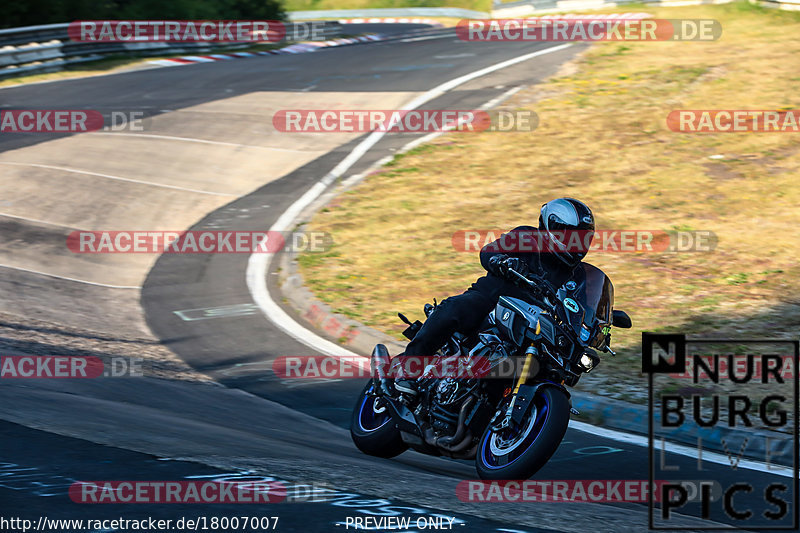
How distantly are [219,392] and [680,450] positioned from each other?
13.3 ft

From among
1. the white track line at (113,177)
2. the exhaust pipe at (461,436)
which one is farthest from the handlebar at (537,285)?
the white track line at (113,177)

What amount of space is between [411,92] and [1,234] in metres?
11.7

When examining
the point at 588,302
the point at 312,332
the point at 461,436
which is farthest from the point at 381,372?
the point at 312,332

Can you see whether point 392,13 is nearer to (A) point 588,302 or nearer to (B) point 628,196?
(B) point 628,196

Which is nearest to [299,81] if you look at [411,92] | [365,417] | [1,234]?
[411,92]

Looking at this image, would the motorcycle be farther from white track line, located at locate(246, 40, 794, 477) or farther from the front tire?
white track line, located at locate(246, 40, 794, 477)

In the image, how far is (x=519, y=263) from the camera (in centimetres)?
630

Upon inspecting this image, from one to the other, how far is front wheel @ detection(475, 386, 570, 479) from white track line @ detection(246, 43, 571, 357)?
13.5 feet

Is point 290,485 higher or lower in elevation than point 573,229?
lower

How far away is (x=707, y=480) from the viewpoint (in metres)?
6.77

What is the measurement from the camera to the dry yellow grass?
37.8 feet

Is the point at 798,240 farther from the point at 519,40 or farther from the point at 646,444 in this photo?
the point at 519,40

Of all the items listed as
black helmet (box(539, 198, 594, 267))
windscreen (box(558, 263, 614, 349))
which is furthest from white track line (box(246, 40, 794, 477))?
black helmet (box(539, 198, 594, 267))

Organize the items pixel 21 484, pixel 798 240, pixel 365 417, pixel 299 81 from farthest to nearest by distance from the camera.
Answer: pixel 299 81
pixel 798 240
pixel 365 417
pixel 21 484
